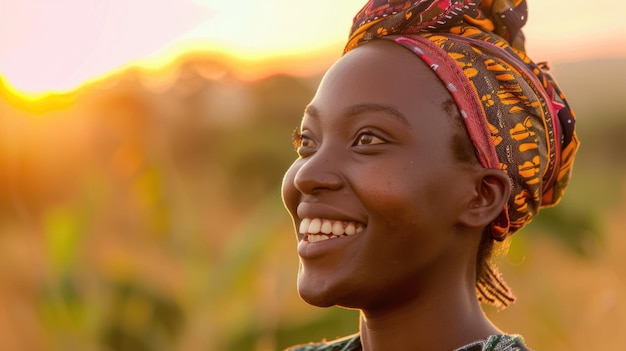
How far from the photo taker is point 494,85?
323cm

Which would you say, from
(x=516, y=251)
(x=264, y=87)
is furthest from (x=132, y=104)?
(x=516, y=251)

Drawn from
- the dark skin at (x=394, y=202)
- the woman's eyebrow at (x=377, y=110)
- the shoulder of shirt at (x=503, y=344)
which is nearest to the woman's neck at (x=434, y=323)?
the dark skin at (x=394, y=202)

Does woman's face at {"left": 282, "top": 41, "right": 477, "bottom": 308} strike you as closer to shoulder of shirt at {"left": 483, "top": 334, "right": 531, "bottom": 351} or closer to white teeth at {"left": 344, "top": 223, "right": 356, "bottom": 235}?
white teeth at {"left": 344, "top": 223, "right": 356, "bottom": 235}

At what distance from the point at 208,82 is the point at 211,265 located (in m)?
6.43

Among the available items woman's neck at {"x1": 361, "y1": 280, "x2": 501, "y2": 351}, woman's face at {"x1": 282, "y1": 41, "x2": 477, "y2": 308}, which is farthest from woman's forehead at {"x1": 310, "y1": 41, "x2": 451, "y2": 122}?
woman's neck at {"x1": 361, "y1": 280, "x2": 501, "y2": 351}

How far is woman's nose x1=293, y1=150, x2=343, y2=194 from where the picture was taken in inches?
122

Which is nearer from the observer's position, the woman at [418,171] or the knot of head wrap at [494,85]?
the woman at [418,171]

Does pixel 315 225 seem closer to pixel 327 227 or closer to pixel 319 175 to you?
pixel 327 227

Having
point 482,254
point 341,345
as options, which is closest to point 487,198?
point 482,254

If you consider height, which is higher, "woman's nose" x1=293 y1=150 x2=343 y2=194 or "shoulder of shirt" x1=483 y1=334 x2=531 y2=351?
"woman's nose" x1=293 y1=150 x2=343 y2=194

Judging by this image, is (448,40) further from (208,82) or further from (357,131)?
(208,82)

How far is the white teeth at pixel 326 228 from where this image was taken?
3.09m

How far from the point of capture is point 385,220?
3023mm

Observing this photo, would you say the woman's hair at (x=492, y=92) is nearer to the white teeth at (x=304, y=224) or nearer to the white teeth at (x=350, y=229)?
the white teeth at (x=350, y=229)
